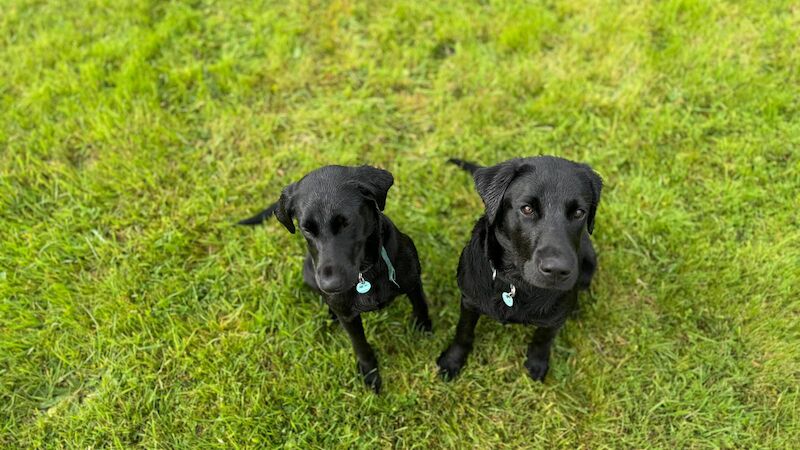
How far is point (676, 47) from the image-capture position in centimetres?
509

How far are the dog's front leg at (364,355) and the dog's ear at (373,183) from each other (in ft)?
2.72

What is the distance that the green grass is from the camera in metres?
3.66

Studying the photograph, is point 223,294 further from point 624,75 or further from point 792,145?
point 792,145

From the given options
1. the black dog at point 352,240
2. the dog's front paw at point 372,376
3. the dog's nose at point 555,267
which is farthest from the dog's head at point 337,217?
the dog's front paw at point 372,376

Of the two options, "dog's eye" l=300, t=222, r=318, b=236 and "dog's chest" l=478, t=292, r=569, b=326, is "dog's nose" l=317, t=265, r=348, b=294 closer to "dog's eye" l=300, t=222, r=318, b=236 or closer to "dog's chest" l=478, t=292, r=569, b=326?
"dog's eye" l=300, t=222, r=318, b=236

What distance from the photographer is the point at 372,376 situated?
12.2 ft

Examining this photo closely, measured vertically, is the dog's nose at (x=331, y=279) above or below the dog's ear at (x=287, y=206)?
below

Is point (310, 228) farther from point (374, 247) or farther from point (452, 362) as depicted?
point (452, 362)

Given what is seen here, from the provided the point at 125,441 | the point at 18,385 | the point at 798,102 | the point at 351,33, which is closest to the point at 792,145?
the point at 798,102

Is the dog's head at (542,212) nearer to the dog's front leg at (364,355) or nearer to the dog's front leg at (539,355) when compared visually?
the dog's front leg at (539,355)

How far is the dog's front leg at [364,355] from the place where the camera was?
341 cm

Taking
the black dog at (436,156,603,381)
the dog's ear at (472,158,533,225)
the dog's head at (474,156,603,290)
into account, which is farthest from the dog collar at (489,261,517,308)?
the dog's ear at (472,158,533,225)

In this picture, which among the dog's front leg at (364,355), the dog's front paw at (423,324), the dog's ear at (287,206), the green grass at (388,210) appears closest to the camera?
the dog's ear at (287,206)

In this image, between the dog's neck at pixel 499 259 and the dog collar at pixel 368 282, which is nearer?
the dog's neck at pixel 499 259
